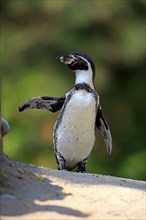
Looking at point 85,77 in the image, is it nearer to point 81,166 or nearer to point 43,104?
point 43,104

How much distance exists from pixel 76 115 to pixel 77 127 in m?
0.06

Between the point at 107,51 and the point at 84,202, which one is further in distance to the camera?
the point at 107,51

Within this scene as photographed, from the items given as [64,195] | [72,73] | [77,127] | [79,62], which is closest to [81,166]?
[77,127]

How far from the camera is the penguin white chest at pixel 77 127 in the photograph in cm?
489

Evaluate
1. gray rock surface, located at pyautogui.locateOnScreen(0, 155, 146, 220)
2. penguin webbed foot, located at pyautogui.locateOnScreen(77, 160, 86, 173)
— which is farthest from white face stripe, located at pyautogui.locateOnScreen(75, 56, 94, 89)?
gray rock surface, located at pyautogui.locateOnScreen(0, 155, 146, 220)

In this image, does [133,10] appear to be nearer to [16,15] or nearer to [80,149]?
[16,15]

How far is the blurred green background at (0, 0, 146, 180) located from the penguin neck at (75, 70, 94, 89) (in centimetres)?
564

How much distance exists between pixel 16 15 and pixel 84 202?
26.7 ft

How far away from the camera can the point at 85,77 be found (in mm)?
5008

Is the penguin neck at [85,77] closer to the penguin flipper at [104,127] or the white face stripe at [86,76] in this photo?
the white face stripe at [86,76]

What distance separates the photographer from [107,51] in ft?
38.0

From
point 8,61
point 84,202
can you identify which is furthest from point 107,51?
point 84,202

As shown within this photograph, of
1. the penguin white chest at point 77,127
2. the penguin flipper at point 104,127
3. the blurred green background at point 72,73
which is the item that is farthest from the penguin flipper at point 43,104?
the blurred green background at point 72,73

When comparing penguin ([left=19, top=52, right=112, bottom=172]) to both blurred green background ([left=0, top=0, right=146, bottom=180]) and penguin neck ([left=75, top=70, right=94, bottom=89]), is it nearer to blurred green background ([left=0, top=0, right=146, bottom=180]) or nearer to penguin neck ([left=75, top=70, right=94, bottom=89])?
penguin neck ([left=75, top=70, right=94, bottom=89])
